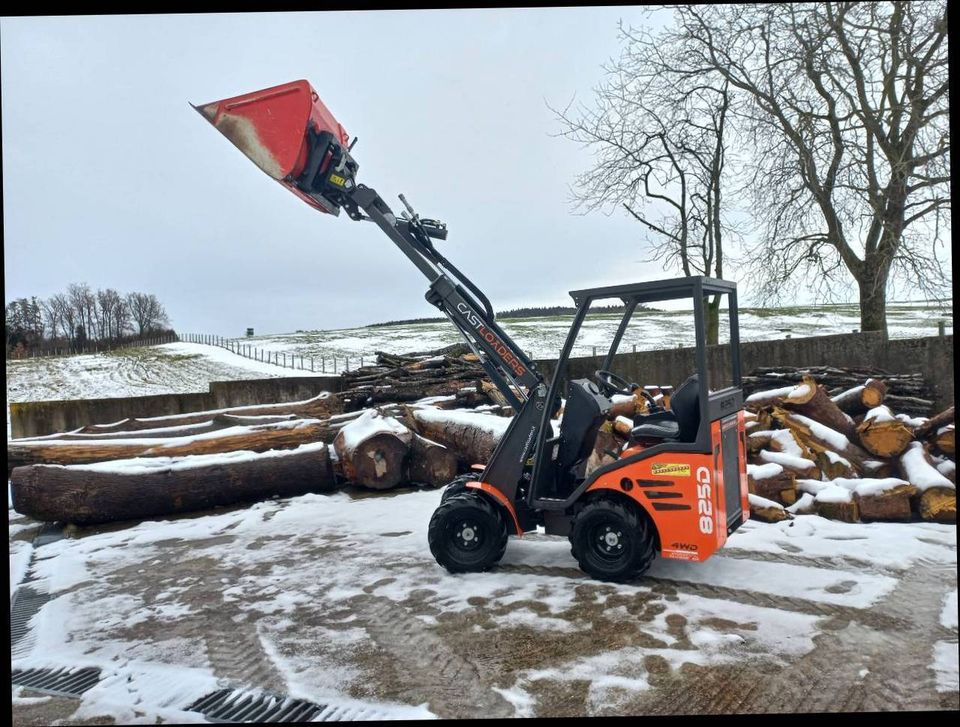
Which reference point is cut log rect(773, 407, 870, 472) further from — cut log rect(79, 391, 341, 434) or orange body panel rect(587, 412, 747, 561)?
cut log rect(79, 391, 341, 434)

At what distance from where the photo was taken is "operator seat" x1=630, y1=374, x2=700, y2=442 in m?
4.96

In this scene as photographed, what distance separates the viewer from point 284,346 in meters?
35.8

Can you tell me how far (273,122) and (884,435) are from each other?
7.05 m

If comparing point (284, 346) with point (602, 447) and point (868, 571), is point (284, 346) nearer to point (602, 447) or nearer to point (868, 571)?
point (602, 447)

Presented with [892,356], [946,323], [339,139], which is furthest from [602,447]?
[946,323]

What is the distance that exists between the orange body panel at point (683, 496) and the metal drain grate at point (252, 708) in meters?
2.57

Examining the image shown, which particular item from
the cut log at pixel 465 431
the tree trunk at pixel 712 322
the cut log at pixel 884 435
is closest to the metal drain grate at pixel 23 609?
the cut log at pixel 465 431

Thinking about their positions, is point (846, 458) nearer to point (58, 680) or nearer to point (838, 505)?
point (838, 505)

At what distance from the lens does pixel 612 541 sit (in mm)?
5055

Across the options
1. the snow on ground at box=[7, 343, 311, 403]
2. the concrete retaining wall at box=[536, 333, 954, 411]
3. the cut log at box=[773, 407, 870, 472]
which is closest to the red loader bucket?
the cut log at box=[773, 407, 870, 472]

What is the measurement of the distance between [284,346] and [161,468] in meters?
28.4

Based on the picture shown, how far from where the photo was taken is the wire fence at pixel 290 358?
83.3 feet

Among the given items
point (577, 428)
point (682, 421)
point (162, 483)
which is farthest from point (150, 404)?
point (682, 421)

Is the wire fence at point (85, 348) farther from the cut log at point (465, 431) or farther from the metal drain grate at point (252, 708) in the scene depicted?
the metal drain grate at point (252, 708)
